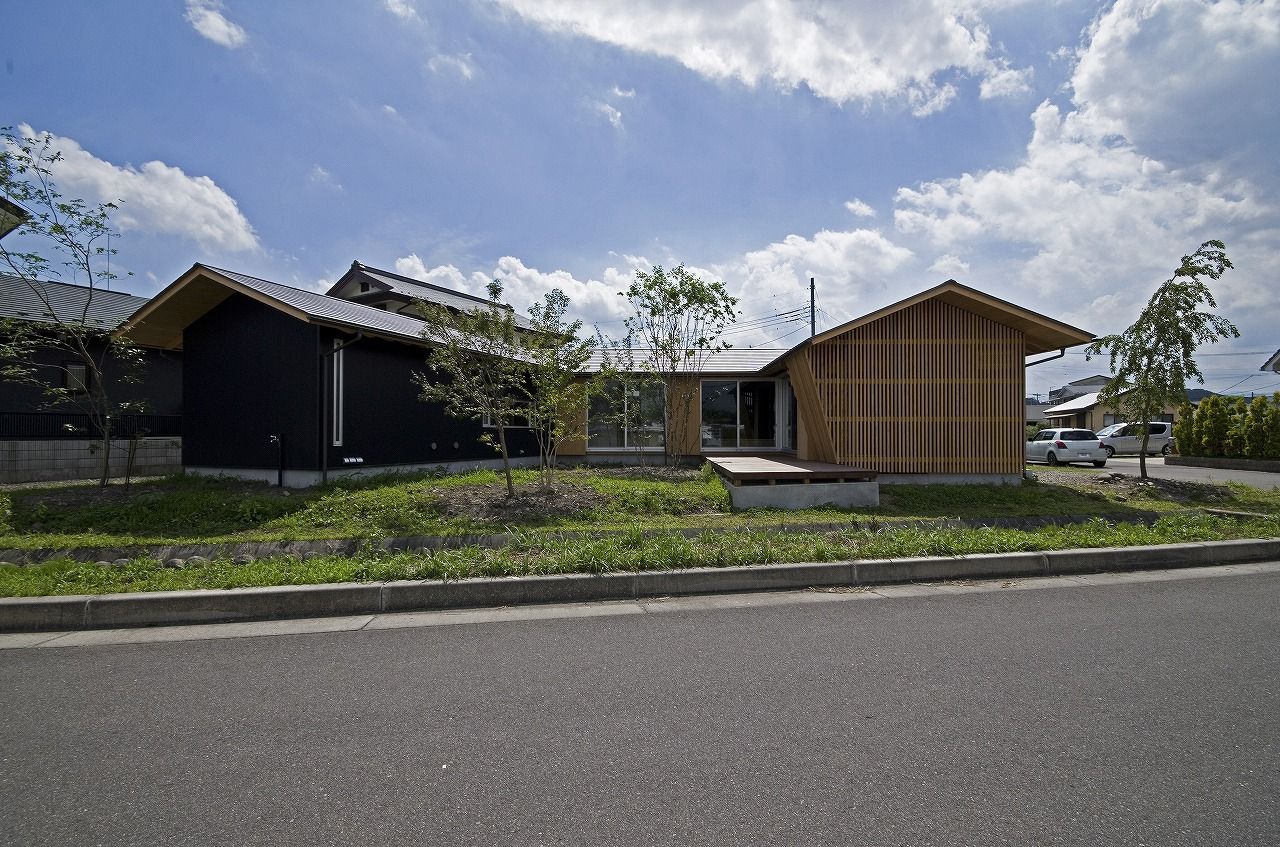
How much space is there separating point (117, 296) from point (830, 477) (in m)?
21.5

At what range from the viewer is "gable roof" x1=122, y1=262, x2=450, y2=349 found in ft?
34.1

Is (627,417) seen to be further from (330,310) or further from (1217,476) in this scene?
(1217,476)

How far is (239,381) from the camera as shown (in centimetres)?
1140

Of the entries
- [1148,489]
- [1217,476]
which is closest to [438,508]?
[1148,489]

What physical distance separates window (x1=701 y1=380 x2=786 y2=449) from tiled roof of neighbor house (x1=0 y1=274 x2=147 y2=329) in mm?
13732

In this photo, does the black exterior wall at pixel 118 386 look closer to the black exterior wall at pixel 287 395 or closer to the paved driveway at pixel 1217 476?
the black exterior wall at pixel 287 395

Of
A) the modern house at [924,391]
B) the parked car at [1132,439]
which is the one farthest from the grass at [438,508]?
the parked car at [1132,439]

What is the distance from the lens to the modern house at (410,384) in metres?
10.8

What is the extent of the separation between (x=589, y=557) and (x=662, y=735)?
3.13 meters

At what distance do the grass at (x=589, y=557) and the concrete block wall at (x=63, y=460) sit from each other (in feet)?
29.2

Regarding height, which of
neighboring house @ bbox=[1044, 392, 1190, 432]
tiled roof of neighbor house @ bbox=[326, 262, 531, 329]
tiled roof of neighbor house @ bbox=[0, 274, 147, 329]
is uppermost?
tiled roof of neighbor house @ bbox=[326, 262, 531, 329]

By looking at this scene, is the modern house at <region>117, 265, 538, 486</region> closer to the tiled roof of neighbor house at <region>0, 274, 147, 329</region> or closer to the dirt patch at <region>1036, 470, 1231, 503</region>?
the tiled roof of neighbor house at <region>0, 274, 147, 329</region>

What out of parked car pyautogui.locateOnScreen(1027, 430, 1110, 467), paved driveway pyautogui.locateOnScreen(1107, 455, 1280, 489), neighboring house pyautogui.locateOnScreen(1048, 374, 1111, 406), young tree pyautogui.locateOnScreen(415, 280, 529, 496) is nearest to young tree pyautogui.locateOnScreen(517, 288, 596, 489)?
young tree pyautogui.locateOnScreen(415, 280, 529, 496)

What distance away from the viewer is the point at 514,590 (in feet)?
18.7
